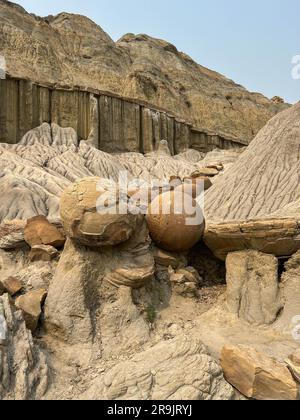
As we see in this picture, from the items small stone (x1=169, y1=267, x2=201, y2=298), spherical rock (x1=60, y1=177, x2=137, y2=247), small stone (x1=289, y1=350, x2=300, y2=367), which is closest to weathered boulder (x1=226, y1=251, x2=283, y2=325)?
small stone (x1=169, y1=267, x2=201, y2=298)

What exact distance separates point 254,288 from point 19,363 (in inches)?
119

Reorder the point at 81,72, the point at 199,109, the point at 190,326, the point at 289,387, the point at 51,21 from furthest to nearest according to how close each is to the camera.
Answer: the point at 51,21
the point at 199,109
the point at 81,72
the point at 190,326
the point at 289,387

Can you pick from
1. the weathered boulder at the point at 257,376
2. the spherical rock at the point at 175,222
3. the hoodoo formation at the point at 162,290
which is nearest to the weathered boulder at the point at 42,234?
the hoodoo formation at the point at 162,290

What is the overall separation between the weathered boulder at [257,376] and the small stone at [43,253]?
9.82 feet

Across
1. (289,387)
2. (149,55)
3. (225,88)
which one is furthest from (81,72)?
(289,387)

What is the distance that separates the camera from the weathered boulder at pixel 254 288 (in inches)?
179

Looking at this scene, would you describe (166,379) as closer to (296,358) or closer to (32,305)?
(296,358)

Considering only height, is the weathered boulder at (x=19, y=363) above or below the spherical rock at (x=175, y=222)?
below

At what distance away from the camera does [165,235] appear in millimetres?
5152

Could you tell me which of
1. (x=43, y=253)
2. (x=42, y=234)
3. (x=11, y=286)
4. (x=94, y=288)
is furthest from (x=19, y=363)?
(x=42, y=234)

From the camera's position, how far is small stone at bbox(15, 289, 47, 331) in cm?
418

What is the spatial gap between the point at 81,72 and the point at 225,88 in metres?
18.6

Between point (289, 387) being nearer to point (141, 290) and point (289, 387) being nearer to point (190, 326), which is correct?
point (190, 326)

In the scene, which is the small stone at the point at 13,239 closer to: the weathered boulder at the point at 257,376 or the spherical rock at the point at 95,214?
the spherical rock at the point at 95,214
